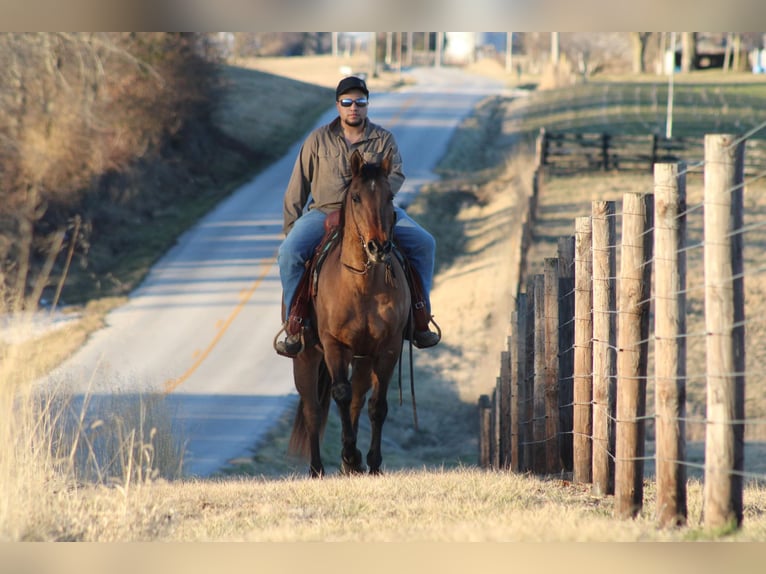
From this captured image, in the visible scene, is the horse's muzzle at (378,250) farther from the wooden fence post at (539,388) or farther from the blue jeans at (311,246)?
the wooden fence post at (539,388)

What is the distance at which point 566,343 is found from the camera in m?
10.8

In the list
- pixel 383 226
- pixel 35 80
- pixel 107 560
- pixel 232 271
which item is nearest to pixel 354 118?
pixel 383 226

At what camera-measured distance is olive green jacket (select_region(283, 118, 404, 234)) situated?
10.6 meters

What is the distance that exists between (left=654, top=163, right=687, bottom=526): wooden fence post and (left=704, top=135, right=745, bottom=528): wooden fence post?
0.53 m

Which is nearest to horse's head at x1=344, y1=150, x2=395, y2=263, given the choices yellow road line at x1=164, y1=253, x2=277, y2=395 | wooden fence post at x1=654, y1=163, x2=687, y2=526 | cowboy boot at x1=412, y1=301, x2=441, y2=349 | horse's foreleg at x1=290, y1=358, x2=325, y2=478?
cowboy boot at x1=412, y1=301, x2=441, y2=349

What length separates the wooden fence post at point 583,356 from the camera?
9367 millimetres

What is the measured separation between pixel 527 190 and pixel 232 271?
10499 millimetres

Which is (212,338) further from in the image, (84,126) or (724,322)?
(724,322)

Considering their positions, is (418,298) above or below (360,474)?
above

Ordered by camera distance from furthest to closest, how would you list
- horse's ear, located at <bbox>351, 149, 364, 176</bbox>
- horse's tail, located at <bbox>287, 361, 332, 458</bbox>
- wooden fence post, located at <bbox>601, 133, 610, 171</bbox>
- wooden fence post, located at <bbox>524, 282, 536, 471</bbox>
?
wooden fence post, located at <bbox>601, 133, 610, 171</bbox>
horse's tail, located at <bbox>287, 361, 332, 458</bbox>
wooden fence post, located at <bbox>524, 282, 536, 471</bbox>
horse's ear, located at <bbox>351, 149, 364, 176</bbox>

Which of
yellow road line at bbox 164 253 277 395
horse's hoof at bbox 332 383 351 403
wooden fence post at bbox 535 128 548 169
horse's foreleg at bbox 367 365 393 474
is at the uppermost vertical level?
horse's hoof at bbox 332 383 351 403

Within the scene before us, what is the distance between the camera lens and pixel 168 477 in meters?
11.5

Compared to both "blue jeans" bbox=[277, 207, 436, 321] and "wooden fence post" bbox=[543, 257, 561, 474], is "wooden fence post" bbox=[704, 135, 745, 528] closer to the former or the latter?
"wooden fence post" bbox=[543, 257, 561, 474]
